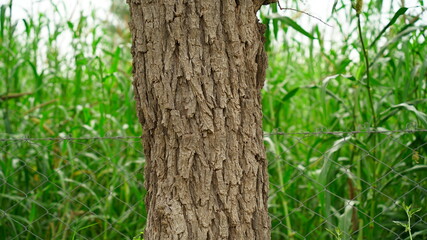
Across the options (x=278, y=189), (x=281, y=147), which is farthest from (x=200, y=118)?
(x=281, y=147)

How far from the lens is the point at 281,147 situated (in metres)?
2.91

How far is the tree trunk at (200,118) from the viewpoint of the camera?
1521 millimetres

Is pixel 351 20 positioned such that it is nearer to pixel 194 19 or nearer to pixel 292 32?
pixel 292 32

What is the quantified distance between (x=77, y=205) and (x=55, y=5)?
1209mm

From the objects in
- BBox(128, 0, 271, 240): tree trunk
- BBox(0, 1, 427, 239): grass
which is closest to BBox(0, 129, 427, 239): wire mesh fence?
BBox(0, 1, 427, 239): grass

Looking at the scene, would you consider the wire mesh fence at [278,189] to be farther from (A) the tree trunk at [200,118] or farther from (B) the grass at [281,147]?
(A) the tree trunk at [200,118]

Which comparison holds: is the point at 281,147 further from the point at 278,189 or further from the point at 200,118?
the point at 200,118

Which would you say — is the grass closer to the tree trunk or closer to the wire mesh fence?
the wire mesh fence

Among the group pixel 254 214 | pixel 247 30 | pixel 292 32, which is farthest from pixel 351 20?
pixel 254 214

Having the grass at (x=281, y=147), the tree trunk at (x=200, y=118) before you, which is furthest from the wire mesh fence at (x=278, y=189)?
the tree trunk at (x=200, y=118)

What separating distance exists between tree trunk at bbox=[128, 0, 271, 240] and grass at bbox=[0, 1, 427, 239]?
2.16 feet

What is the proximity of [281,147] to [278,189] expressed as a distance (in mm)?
442

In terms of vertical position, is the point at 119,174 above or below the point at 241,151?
below

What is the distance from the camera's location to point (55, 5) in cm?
319
